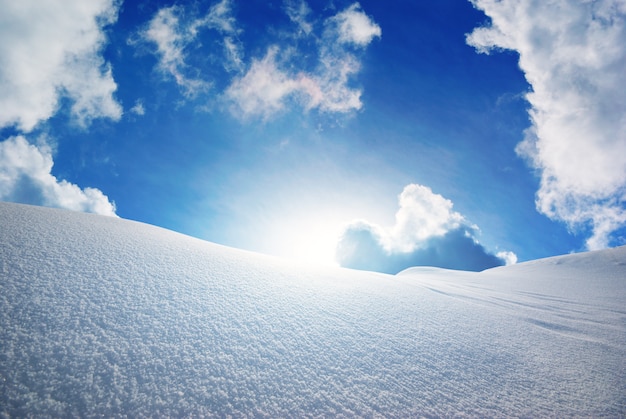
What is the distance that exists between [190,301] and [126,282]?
22.0 inches

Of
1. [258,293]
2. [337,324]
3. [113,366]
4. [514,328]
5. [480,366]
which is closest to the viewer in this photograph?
[113,366]

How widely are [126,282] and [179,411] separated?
1.35 m

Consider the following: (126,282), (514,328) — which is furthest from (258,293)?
(514,328)

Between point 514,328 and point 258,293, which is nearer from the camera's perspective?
point 258,293

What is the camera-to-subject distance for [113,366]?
4.09 feet

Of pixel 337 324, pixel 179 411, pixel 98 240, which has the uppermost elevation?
pixel 98 240

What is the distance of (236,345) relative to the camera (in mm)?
1641

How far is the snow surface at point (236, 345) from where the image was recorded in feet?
3.91

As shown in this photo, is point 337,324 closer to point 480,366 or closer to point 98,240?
point 480,366

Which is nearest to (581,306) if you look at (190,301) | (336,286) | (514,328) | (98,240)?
(514,328)

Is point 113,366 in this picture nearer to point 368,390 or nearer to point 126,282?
point 126,282

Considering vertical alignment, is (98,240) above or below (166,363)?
above

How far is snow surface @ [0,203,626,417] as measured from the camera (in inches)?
46.9

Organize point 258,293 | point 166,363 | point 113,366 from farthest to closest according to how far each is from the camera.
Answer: point 258,293 → point 166,363 → point 113,366
